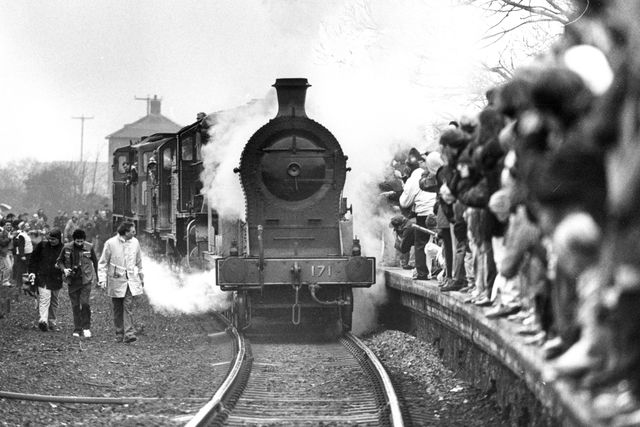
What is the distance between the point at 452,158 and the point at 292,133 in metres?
5.22

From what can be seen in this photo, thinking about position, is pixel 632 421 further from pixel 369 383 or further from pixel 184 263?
pixel 184 263

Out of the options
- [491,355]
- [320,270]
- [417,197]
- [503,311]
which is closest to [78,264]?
[320,270]

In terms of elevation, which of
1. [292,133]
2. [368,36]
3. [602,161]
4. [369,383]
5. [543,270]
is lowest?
[369,383]

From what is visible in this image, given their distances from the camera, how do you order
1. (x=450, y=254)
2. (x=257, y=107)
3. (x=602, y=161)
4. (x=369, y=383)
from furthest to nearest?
(x=257, y=107), (x=450, y=254), (x=369, y=383), (x=602, y=161)

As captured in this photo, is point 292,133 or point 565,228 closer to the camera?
point 565,228

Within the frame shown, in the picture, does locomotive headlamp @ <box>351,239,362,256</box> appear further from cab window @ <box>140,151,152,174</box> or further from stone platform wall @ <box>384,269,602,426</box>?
cab window @ <box>140,151,152,174</box>

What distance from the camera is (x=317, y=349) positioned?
13211 mm

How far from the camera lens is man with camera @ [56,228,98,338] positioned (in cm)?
1435

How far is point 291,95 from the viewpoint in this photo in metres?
14.2

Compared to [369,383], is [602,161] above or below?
above

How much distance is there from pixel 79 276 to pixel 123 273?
894 millimetres

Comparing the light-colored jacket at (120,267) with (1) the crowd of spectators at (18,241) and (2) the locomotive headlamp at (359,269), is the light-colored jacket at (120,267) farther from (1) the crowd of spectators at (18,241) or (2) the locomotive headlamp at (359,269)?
(2) the locomotive headlamp at (359,269)

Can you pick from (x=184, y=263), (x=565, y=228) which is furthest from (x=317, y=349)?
(x=565, y=228)

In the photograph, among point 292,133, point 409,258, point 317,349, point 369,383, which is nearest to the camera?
point 369,383
